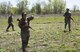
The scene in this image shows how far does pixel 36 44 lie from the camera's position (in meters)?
18.3

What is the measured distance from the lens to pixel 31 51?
51.0ft

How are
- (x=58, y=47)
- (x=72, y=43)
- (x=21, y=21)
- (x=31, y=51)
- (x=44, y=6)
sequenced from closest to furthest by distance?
1. (x=21, y=21)
2. (x=31, y=51)
3. (x=58, y=47)
4. (x=72, y=43)
5. (x=44, y=6)

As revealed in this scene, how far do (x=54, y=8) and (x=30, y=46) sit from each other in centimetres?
11038

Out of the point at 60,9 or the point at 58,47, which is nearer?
the point at 58,47

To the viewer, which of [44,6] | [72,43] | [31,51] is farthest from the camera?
[44,6]

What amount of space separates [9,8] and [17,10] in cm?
591

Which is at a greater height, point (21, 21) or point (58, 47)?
point (21, 21)

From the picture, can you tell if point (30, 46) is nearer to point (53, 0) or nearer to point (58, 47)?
point (58, 47)

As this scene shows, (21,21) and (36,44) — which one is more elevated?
(21,21)

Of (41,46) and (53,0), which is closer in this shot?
(41,46)

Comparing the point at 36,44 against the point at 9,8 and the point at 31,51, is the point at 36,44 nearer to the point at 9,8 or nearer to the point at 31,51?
the point at 31,51

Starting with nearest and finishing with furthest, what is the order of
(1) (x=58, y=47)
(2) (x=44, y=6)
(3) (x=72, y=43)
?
1. (1) (x=58, y=47)
2. (3) (x=72, y=43)
3. (2) (x=44, y=6)

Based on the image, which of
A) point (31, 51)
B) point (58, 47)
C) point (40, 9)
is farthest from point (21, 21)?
point (40, 9)

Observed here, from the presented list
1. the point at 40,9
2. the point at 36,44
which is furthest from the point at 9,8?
the point at 36,44
